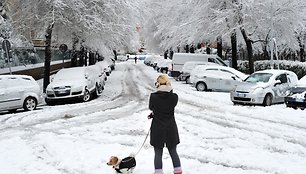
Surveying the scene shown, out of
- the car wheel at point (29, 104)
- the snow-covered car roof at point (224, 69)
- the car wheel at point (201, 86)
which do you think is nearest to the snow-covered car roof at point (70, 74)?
the car wheel at point (29, 104)

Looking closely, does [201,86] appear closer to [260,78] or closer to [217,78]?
[217,78]

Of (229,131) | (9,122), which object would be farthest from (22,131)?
(229,131)

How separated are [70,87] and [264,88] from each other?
8.93 m

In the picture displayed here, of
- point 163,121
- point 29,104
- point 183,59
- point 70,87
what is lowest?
point 29,104

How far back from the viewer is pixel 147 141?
9367 mm

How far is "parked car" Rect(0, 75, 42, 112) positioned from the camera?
16.1 m

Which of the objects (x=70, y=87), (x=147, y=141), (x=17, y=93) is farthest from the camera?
(x=70, y=87)

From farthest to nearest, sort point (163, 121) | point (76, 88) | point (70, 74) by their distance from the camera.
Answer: point (70, 74) → point (76, 88) → point (163, 121)

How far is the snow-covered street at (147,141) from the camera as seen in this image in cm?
713

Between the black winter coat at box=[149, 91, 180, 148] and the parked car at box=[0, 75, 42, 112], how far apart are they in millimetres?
11564

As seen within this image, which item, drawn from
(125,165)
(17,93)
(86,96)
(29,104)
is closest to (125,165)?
(125,165)

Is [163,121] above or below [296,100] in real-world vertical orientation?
above

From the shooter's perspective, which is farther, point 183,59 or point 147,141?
point 183,59

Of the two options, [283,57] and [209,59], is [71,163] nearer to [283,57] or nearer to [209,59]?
[209,59]
